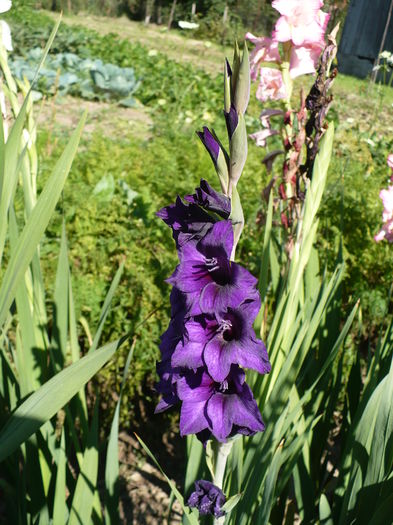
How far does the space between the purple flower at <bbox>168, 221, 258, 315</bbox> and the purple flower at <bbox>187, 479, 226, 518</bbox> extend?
0.95 feet

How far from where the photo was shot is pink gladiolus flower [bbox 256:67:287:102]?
56.1 inches

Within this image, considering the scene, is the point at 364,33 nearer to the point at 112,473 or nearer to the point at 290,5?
the point at 290,5

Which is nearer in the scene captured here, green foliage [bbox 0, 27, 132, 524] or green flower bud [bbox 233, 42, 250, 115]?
green flower bud [bbox 233, 42, 250, 115]

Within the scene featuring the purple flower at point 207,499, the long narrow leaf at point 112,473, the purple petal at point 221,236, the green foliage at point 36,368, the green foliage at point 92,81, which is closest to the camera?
the purple petal at point 221,236

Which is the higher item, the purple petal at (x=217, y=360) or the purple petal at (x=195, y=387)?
the purple petal at (x=217, y=360)

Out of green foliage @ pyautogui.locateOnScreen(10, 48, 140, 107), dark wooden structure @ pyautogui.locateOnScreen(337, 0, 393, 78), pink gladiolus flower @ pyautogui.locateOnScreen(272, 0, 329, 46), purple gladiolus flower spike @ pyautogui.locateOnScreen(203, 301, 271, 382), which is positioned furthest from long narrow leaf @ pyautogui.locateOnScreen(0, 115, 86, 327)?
dark wooden structure @ pyautogui.locateOnScreen(337, 0, 393, 78)

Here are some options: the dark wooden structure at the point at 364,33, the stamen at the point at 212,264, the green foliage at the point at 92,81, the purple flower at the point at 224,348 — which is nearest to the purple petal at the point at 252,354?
the purple flower at the point at 224,348

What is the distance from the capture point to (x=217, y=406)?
77 cm

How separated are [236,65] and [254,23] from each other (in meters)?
16.5

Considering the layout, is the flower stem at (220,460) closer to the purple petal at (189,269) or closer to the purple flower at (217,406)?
the purple flower at (217,406)

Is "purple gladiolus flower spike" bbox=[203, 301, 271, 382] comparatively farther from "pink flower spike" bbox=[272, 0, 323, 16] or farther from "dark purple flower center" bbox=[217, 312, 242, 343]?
"pink flower spike" bbox=[272, 0, 323, 16]

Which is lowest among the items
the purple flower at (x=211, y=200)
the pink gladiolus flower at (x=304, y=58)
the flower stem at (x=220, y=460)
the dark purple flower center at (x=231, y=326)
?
the flower stem at (x=220, y=460)

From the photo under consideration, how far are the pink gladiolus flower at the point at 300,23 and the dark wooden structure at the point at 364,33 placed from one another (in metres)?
10.5

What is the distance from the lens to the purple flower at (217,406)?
76 cm
